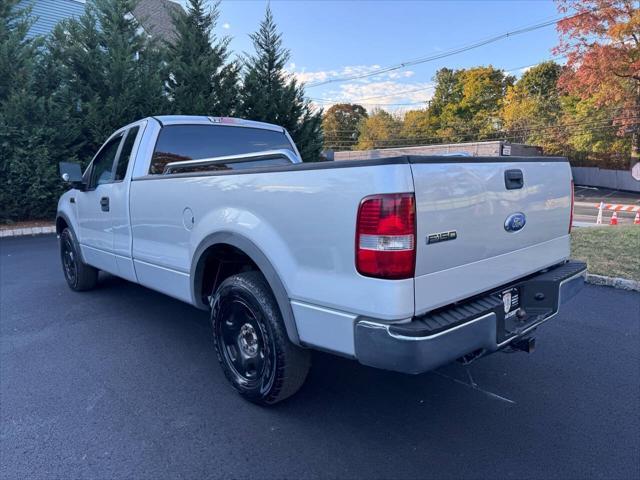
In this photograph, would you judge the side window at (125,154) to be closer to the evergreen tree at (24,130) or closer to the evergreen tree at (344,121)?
the evergreen tree at (24,130)

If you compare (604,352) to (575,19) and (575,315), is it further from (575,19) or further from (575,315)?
(575,19)

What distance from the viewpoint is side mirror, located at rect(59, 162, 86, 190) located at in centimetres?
459

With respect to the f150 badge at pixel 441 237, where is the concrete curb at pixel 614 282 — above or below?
below

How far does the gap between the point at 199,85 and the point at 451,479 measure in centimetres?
1340

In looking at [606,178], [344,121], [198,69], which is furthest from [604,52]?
[344,121]

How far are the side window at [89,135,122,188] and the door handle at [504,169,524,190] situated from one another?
3655mm

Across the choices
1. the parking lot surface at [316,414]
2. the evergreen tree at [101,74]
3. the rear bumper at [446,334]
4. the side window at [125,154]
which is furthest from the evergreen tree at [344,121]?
the rear bumper at [446,334]

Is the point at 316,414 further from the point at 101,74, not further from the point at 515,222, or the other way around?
the point at 101,74

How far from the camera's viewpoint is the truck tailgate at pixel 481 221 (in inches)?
83.4

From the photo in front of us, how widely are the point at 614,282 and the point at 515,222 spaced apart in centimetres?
398

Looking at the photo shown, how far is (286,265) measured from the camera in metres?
2.44

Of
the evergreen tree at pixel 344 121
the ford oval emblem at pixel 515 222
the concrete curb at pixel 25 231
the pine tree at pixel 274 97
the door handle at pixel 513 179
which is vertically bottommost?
the concrete curb at pixel 25 231

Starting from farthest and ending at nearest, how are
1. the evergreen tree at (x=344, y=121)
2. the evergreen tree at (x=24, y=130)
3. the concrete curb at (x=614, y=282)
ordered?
1. the evergreen tree at (x=344, y=121)
2. the evergreen tree at (x=24, y=130)
3. the concrete curb at (x=614, y=282)

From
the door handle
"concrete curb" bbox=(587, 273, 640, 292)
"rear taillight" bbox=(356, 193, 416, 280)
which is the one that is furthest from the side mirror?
"concrete curb" bbox=(587, 273, 640, 292)
